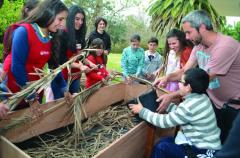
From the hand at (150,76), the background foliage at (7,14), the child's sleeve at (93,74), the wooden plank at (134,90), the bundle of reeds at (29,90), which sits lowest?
the hand at (150,76)

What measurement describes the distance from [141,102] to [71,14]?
1418 millimetres

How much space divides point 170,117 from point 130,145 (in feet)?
1.25

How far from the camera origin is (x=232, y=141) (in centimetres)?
91

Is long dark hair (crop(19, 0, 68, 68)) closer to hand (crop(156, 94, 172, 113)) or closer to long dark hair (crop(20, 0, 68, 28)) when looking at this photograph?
long dark hair (crop(20, 0, 68, 28))

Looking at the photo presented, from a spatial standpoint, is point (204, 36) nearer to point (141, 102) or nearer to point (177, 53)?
point (141, 102)

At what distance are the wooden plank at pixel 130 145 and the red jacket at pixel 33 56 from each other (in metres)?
0.94

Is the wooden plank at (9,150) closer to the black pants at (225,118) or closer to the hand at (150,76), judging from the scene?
the black pants at (225,118)

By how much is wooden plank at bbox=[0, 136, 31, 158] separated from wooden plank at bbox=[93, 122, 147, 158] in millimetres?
471

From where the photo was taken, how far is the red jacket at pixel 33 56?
2.34 m

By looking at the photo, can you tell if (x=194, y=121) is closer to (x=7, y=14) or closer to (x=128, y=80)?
(x=128, y=80)

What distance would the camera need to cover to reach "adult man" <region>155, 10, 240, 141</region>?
2.53 m

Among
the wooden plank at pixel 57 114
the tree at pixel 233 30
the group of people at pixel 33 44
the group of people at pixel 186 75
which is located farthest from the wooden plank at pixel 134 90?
the tree at pixel 233 30

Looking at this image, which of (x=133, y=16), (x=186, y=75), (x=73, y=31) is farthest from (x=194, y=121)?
(x=133, y=16)

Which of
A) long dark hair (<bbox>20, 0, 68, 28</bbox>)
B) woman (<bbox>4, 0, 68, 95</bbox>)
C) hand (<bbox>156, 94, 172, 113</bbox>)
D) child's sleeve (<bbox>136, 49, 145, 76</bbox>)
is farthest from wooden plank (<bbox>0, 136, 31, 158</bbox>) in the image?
child's sleeve (<bbox>136, 49, 145, 76</bbox>)
